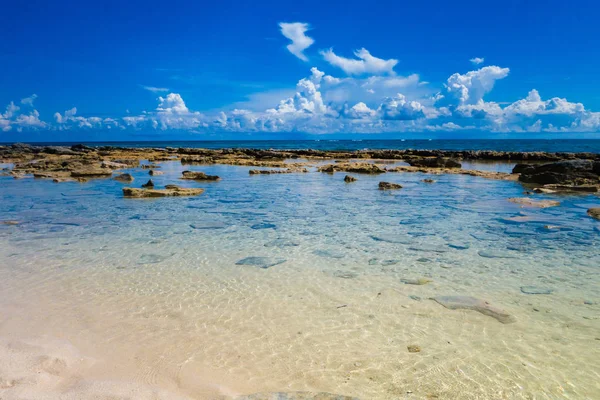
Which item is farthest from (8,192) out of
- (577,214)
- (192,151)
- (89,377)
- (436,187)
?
(192,151)

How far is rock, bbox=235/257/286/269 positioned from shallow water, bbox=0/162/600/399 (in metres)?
0.02

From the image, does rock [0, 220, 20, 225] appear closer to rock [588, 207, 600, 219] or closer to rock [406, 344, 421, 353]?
rock [406, 344, 421, 353]

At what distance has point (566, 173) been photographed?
22.4 m

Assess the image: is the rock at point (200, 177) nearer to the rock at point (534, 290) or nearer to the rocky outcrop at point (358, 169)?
the rocky outcrop at point (358, 169)

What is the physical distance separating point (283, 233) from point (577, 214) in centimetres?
1042

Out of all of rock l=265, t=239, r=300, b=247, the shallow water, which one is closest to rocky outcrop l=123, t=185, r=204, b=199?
the shallow water

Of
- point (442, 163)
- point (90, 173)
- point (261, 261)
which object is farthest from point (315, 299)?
point (442, 163)

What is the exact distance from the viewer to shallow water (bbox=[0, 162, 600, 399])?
438cm

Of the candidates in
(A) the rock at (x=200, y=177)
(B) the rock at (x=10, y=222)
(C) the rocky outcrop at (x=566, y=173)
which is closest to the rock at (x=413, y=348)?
(B) the rock at (x=10, y=222)

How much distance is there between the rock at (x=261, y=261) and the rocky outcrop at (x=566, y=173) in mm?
19734

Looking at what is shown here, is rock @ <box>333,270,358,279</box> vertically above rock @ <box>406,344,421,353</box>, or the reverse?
rock @ <box>333,270,358,279</box>

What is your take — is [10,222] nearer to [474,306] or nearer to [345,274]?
[345,274]

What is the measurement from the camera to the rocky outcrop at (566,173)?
21594 mm

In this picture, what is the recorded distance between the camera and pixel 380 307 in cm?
616
